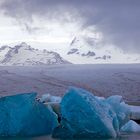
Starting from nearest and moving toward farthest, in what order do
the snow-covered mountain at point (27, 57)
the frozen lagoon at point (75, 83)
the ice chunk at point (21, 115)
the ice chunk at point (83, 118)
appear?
1. the ice chunk at point (83, 118)
2. the ice chunk at point (21, 115)
3. the frozen lagoon at point (75, 83)
4. the snow-covered mountain at point (27, 57)

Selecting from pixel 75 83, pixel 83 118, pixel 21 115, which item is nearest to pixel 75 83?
pixel 75 83

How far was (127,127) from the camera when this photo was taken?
376 inches

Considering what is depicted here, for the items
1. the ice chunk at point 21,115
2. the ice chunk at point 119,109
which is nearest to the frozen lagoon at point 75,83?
the ice chunk at point 119,109

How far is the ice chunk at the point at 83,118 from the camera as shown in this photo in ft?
28.1

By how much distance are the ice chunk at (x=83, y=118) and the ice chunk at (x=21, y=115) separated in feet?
1.79

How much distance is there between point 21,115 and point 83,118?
1136 mm

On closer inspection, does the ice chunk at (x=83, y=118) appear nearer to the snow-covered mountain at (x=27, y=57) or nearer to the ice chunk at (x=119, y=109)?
the ice chunk at (x=119, y=109)

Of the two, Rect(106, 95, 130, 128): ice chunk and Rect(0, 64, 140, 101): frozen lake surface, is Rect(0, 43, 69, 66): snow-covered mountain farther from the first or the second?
Rect(106, 95, 130, 128): ice chunk

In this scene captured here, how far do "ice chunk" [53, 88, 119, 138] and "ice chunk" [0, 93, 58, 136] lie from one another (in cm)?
55

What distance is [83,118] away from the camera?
865 cm

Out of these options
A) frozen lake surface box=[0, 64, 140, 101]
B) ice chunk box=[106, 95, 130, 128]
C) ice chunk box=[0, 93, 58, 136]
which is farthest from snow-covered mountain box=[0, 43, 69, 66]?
Answer: ice chunk box=[0, 93, 58, 136]

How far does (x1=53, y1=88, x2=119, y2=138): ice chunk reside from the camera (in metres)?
8.57

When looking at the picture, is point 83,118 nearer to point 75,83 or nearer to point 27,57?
point 75,83

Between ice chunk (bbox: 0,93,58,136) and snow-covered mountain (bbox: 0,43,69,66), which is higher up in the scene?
ice chunk (bbox: 0,93,58,136)
